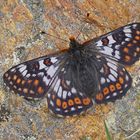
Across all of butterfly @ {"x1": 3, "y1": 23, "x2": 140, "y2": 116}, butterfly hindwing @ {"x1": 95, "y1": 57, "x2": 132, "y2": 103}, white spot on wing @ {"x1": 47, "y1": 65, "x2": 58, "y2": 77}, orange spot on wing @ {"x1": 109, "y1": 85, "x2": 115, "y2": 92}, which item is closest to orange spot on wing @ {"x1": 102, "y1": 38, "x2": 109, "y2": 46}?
butterfly @ {"x1": 3, "y1": 23, "x2": 140, "y2": 116}

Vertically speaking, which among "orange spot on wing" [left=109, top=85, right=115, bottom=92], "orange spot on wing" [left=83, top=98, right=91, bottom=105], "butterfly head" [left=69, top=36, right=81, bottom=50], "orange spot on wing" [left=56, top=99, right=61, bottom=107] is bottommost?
"orange spot on wing" [left=83, top=98, right=91, bottom=105]

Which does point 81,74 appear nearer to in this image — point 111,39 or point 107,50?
point 107,50

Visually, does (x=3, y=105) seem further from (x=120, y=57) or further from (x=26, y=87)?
(x=120, y=57)

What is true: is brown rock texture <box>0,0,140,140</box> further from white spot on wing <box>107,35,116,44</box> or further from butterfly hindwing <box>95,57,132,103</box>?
white spot on wing <box>107,35,116,44</box>

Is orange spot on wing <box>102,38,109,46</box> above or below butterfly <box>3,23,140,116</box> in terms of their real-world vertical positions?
above

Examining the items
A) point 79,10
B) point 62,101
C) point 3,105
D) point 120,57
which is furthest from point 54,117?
point 79,10

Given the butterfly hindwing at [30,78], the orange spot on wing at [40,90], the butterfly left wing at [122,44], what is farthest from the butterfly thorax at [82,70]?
the orange spot on wing at [40,90]

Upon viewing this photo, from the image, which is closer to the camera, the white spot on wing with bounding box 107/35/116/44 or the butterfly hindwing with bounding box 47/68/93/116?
the butterfly hindwing with bounding box 47/68/93/116
